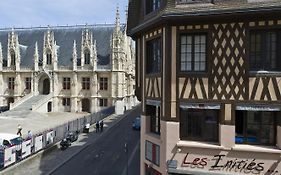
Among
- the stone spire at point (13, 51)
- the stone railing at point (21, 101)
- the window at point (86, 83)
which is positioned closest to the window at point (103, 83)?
the window at point (86, 83)

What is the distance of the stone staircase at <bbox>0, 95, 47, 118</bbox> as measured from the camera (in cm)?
4536

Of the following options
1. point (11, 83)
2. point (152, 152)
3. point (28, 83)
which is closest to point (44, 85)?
point (28, 83)

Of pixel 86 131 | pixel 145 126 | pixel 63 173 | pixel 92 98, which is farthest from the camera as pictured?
pixel 92 98

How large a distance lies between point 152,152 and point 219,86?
4.12m

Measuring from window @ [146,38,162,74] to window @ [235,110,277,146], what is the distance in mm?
3765

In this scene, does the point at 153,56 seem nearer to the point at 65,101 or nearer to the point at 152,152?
the point at 152,152

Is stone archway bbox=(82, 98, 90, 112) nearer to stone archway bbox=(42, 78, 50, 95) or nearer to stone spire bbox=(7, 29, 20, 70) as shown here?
stone archway bbox=(42, 78, 50, 95)

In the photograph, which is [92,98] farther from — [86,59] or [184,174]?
[184,174]

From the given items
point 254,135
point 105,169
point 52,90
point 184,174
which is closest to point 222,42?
point 254,135

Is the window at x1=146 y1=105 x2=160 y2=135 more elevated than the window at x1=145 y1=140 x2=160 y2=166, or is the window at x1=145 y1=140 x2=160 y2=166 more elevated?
the window at x1=146 y1=105 x2=160 y2=135

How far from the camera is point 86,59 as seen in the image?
52.8 metres

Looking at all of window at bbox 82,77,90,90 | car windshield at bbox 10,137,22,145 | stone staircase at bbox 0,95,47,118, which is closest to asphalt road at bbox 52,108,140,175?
car windshield at bbox 10,137,22,145

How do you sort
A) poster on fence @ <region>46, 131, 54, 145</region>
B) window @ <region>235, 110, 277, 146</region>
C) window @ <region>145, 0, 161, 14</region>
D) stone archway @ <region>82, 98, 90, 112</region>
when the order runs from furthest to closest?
stone archway @ <region>82, 98, 90, 112</region>
poster on fence @ <region>46, 131, 54, 145</region>
window @ <region>145, 0, 161, 14</region>
window @ <region>235, 110, 277, 146</region>

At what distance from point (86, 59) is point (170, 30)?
1693 inches
